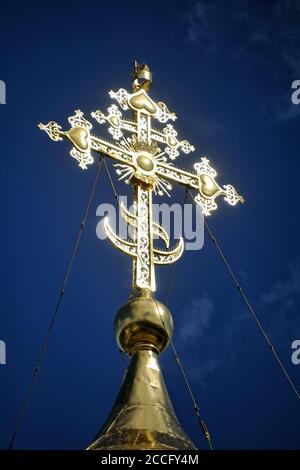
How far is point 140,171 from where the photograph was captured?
317 inches

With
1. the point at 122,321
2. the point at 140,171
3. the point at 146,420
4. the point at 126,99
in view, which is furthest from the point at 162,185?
the point at 146,420

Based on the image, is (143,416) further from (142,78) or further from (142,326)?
→ (142,78)

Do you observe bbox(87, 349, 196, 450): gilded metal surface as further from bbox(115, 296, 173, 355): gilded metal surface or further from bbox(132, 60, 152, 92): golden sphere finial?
bbox(132, 60, 152, 92): golden sphere finial

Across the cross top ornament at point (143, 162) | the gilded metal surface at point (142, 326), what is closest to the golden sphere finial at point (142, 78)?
the cross top ornament at point (143, 162)

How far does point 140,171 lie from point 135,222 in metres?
0.77

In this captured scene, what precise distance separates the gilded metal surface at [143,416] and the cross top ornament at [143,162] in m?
1.10

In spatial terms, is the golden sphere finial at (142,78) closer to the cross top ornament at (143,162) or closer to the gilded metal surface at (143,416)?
the cross top ornament at (143,162)

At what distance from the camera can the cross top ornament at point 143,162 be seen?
738 cm

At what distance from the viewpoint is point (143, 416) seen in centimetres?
554

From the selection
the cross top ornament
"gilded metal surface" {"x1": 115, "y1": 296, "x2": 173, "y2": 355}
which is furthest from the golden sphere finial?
"gilded metal surface" {"x1": 115, "y1": 296, "x2": 173, "y2": 355}

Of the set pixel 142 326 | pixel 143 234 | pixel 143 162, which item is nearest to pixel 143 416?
pixel 142 326
